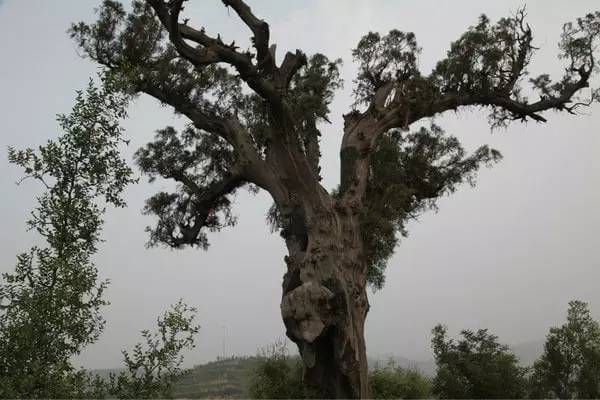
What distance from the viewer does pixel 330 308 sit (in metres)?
8.40

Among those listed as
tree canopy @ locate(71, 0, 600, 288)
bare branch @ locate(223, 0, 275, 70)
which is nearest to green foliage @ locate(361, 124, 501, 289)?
tree canopy @ locate(71, 0, 600, 288)

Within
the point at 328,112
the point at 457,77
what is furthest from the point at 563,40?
the point at 328,112

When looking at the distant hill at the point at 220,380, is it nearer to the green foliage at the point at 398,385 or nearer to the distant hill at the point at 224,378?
the distant hill at the point at 224,378

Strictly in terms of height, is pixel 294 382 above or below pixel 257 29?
below

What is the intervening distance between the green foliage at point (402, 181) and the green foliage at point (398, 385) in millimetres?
2850

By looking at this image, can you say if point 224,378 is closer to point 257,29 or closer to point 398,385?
point 398,385

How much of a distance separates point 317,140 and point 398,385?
810 centimetres

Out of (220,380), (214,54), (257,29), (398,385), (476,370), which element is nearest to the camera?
(257,29)

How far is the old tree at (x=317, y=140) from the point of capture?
861cm

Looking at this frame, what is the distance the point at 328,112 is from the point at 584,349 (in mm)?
9507

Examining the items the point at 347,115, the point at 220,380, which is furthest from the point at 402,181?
the point at 220,380

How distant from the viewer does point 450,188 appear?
13.5m

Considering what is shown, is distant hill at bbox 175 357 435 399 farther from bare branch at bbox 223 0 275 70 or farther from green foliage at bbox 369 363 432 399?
bare branch at bbox 223 0 275 70

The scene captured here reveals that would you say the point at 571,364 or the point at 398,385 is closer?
the point at 571,364
